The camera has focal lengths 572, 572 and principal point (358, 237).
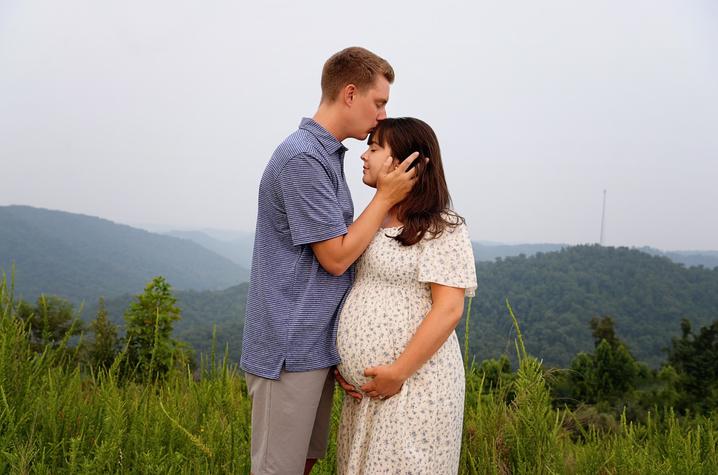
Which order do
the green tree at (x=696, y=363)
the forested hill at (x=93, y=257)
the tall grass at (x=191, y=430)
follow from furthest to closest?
the forested hill at (x=93, y=257) < the green tree at (x=696, y=363) < the tall grass at (x=191, y=430)

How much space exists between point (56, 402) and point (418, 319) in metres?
1.91

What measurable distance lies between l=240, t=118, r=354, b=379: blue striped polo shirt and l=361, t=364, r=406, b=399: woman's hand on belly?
19 centimetres

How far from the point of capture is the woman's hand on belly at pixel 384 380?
6.53 ft

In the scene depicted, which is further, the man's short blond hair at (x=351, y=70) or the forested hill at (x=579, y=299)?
the forested hill at (x=579, y=299)

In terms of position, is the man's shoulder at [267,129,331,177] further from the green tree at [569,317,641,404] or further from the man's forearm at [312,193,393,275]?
the green tree at [569,317,641,404]

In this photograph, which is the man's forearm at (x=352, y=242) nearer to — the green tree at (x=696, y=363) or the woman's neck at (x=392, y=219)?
the woman's neck at (x=392, y=219)

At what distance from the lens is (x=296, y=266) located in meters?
2.11

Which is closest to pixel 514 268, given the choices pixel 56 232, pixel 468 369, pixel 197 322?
pixel 197 322

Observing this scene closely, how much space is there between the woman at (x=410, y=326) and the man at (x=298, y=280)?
96mm

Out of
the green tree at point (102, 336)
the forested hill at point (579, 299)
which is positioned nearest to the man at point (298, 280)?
the green tree at point (102, 336)

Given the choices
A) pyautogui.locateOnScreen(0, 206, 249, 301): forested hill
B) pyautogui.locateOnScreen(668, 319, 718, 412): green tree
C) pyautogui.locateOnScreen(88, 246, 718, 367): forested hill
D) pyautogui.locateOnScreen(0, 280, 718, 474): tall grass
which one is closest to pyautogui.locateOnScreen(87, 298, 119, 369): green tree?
pyautogui.locateOnScreen(0, 280, 718, 474): tall grass

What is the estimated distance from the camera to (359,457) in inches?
83.8

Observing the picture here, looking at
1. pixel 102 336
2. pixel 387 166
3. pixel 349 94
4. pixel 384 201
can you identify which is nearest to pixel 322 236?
pixel 384 201

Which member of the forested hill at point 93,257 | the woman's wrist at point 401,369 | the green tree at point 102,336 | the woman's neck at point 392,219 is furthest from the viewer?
the forested hill at point 93,257
